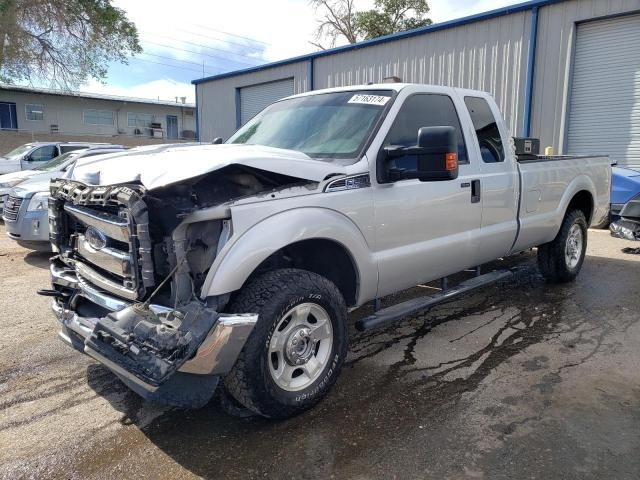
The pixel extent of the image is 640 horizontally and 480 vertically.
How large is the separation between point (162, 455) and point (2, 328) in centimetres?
291

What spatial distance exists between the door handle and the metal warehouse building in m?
9.50

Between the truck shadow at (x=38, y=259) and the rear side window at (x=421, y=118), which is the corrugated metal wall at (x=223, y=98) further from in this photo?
the rear side window at (x=421, y=118)

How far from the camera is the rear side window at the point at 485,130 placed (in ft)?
15.5

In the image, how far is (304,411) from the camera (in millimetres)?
3205

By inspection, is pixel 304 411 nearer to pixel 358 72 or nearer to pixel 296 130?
pixel 296 130

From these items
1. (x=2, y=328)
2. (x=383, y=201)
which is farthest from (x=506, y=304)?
(x=2, y=328)

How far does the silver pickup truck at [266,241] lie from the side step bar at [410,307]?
17mm

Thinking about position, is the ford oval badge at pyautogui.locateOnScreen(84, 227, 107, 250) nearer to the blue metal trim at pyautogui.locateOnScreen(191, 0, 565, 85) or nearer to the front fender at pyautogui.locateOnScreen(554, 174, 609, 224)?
the front fender at pyautogui.locateOnScreen(554, 174, 609, 224)

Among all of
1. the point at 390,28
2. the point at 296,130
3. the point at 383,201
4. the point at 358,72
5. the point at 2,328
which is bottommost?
the point at 2,328

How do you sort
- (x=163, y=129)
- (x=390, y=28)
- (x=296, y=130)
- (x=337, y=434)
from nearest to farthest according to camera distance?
(x=337, y=434) < (x=296, y=130) < (x=390, y=28) < (x=163, y=129)

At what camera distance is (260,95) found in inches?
800

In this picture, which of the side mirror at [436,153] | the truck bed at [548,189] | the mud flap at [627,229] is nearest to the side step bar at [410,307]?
the truck bed at [548,189]

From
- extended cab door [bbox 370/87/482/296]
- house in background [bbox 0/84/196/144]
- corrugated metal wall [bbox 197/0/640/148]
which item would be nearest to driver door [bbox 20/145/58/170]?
corrugated metal wall [bbox 197/0/640/148]

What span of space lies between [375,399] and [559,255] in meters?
3.66
